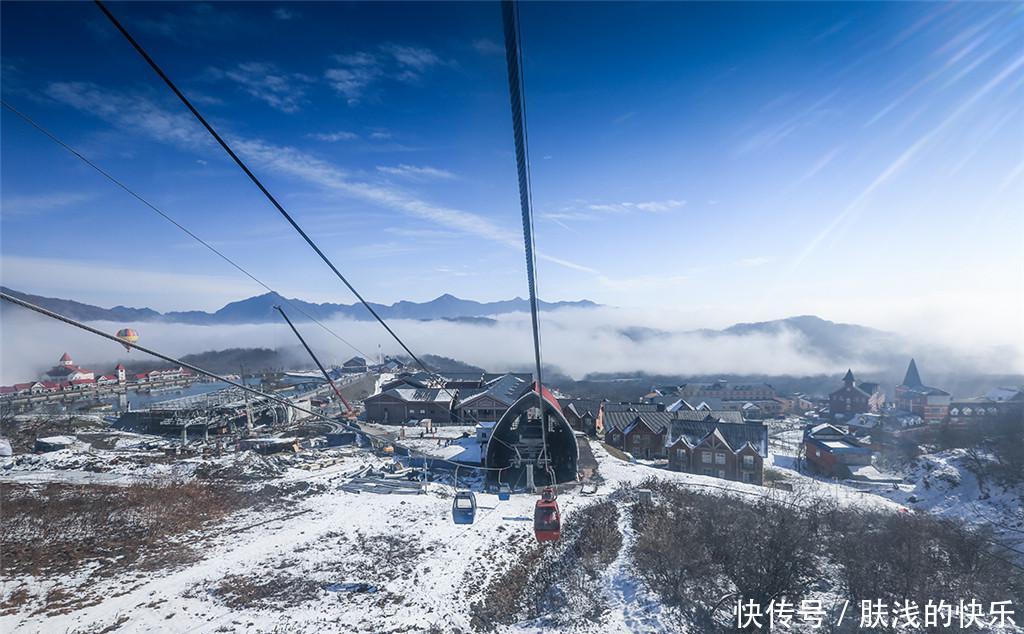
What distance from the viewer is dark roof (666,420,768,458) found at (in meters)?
30.5

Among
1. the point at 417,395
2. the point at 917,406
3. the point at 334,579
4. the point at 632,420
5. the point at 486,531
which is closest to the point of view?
the point at 334,579

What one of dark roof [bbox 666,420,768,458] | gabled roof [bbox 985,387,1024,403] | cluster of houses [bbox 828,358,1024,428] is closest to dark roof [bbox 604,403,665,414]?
dark roof [bbox 666,420,768,458]

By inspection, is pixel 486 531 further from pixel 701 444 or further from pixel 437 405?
pixel 437 405

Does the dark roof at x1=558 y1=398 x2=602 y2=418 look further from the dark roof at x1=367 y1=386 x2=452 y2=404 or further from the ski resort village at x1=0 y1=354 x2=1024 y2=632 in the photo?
the dark roof at x1=367 y1=386 x2=452 y2=404

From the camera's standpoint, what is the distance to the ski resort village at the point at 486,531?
1247cm

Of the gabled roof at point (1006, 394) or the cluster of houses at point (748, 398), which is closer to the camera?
the gabled roof at point (1006, 394)

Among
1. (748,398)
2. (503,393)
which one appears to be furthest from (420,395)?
(748,398)

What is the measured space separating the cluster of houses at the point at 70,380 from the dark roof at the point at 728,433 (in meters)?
65.5

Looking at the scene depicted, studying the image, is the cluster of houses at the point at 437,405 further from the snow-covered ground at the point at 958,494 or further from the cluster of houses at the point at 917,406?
the cluster of houses at the point at 917,406

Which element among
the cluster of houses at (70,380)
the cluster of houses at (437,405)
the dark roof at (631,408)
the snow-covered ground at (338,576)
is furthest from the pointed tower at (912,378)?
the cluster of houses at (70,380)

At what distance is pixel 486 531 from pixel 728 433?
72.6 feet

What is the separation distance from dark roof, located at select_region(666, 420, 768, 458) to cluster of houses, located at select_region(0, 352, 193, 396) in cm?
6550

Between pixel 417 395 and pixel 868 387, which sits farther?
pixel 868 387

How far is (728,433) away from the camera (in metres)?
31.5
